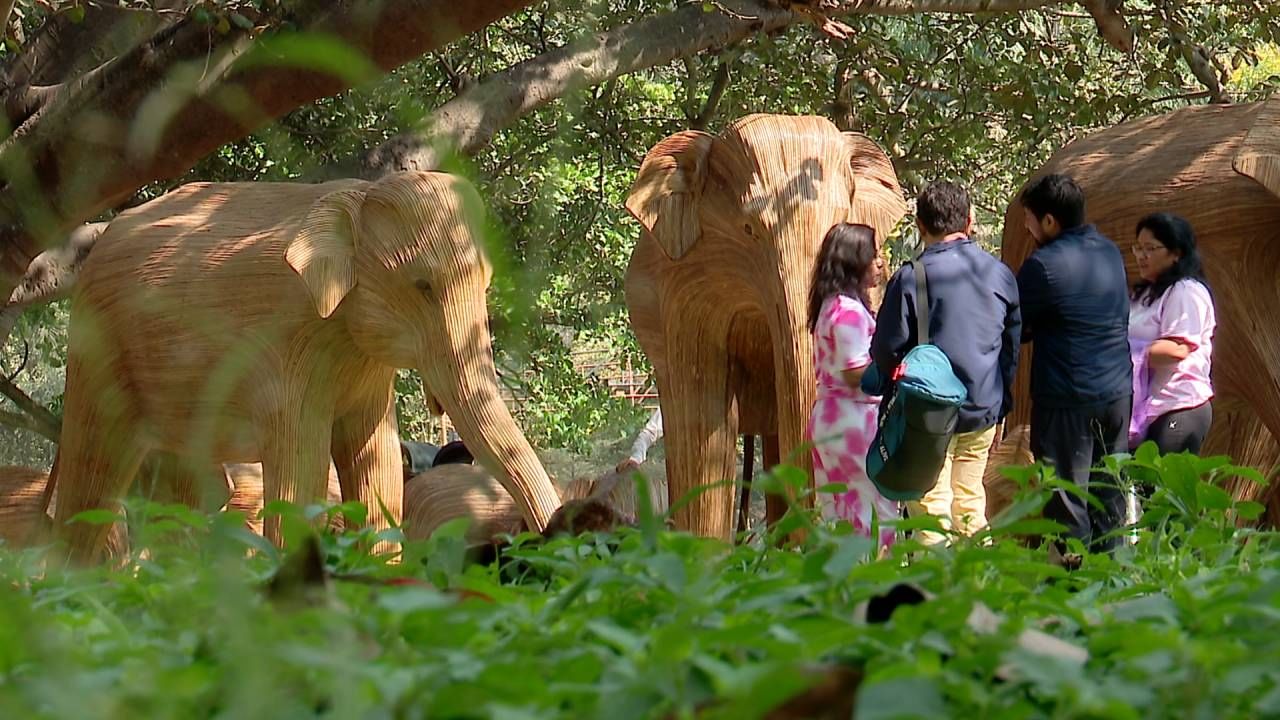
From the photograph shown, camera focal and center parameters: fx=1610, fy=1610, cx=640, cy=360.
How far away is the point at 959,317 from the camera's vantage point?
14.5ft

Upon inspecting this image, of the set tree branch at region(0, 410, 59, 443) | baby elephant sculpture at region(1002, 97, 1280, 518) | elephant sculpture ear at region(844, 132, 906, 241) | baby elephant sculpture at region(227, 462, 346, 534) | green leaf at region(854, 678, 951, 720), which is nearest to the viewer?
green leaf at region(854, 678, 951, 720)

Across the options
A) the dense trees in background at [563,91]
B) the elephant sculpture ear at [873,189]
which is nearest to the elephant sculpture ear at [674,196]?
the dense trees in background at [563,91]

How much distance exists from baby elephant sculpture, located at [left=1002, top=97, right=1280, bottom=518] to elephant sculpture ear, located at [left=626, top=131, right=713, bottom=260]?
1579mm

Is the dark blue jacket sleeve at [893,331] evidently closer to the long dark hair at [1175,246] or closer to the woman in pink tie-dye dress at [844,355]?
the woman in pink tie-dye dress at [844,355]

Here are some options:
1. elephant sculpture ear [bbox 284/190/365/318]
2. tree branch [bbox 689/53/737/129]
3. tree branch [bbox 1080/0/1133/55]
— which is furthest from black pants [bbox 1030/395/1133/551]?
tree branch [bbox 689/53/737/129]

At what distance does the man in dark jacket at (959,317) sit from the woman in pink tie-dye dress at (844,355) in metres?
0.23

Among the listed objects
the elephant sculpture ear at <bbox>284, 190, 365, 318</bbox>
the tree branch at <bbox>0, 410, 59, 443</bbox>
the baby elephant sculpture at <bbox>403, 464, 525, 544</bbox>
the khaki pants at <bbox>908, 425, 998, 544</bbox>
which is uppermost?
the elephant sculpture ear at <bbox>284, 190, 365, 318</bbox>

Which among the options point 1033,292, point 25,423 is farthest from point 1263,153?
point 25,423

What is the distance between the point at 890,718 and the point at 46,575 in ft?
3.03

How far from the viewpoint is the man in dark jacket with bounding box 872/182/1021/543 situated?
4.41 meters

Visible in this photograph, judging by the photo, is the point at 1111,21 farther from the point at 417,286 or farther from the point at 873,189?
the point at 417,286

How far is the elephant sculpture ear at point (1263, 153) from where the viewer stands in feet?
19.3

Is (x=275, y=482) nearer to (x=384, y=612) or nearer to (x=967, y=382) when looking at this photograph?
(x=967, y=382)

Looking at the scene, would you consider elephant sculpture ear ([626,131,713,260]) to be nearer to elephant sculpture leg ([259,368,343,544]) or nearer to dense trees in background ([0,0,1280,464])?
dense trees in background ([0,0,1280,464])
